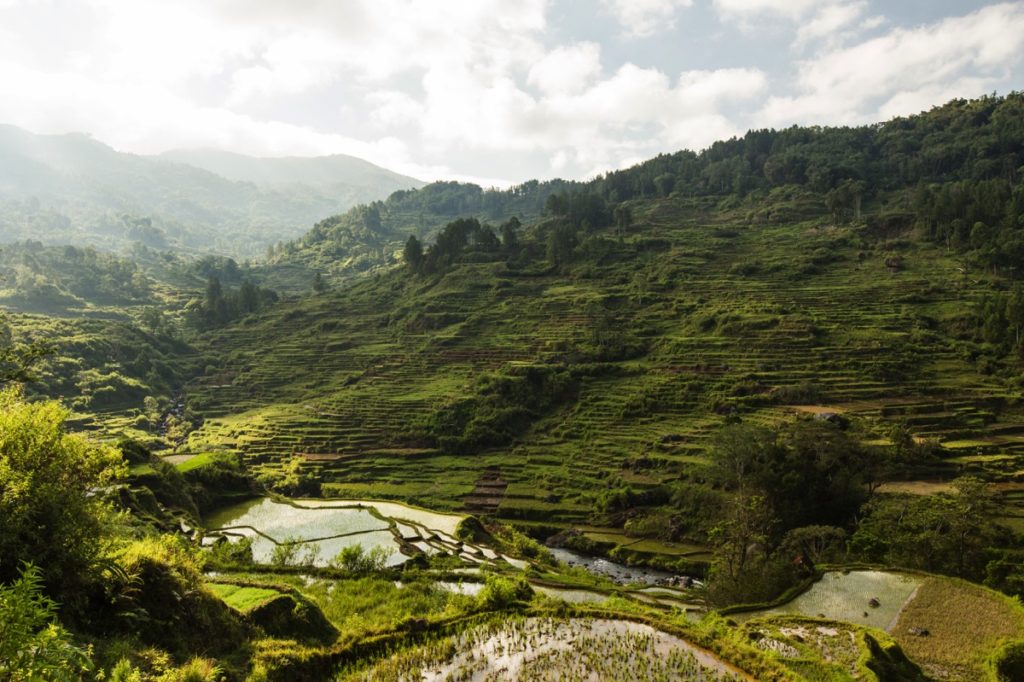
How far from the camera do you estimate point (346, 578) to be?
1994 cm

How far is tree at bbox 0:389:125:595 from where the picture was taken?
30.8ft

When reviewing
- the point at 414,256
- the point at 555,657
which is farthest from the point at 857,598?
the point at 414,256

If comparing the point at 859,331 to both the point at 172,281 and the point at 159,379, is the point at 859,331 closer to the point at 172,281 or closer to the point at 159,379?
the point at 159,379

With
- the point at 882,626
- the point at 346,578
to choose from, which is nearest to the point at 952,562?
the point at 882,626

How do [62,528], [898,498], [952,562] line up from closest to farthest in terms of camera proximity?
[62,528] < [952,562] < [898,498]

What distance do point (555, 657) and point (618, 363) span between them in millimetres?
56288

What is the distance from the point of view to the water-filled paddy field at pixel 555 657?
39.9 feet

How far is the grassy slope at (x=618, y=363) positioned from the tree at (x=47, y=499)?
37885 millimetres

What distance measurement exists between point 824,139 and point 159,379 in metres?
167

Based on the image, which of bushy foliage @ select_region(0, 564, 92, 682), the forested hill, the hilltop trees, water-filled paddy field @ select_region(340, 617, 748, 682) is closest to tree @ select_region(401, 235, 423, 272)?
the hilltop trees

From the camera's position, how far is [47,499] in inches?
387

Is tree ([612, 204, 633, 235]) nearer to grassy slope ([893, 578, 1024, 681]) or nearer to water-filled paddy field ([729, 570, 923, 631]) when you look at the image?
water-filled paddy field ([729, 570, 923, 631])

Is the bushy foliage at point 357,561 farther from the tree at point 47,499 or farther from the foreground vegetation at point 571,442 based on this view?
the tree at point 47,499

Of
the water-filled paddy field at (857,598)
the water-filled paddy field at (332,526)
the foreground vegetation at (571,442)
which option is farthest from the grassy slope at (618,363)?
the water-filled paddy field at (857,598)
